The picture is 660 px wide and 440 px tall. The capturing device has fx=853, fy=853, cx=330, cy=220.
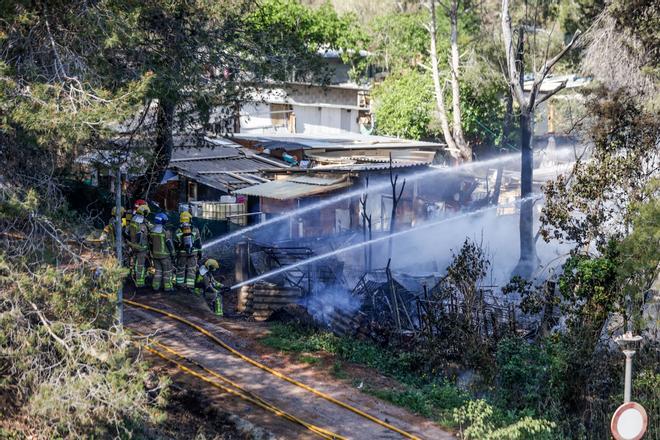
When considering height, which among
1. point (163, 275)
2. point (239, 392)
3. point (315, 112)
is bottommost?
point (239, 392)

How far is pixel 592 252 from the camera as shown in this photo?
1775 centimetres

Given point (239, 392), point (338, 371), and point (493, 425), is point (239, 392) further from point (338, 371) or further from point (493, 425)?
point (493, 425)

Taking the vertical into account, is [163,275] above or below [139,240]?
below

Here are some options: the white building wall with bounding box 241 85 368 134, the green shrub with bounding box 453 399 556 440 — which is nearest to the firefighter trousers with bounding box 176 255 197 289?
the green shrub with bounding box 453 399 556 440

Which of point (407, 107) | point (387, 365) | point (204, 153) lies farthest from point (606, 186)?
point (407, 107)

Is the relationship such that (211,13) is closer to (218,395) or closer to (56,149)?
(56,149)

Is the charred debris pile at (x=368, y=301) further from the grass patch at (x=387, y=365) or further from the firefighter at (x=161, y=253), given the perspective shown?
the firefighter at (x=161, y=253)

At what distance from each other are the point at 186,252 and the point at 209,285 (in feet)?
2.97

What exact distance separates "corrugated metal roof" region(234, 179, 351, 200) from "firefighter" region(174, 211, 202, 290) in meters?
3.09

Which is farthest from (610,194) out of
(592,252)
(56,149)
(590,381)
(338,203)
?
(56,149)

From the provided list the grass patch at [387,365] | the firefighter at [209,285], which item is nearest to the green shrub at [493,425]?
the grass patch at [387,365]

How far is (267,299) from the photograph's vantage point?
17.8 meters

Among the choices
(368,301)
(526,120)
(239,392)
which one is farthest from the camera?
(526,120)

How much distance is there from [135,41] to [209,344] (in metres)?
5.64
